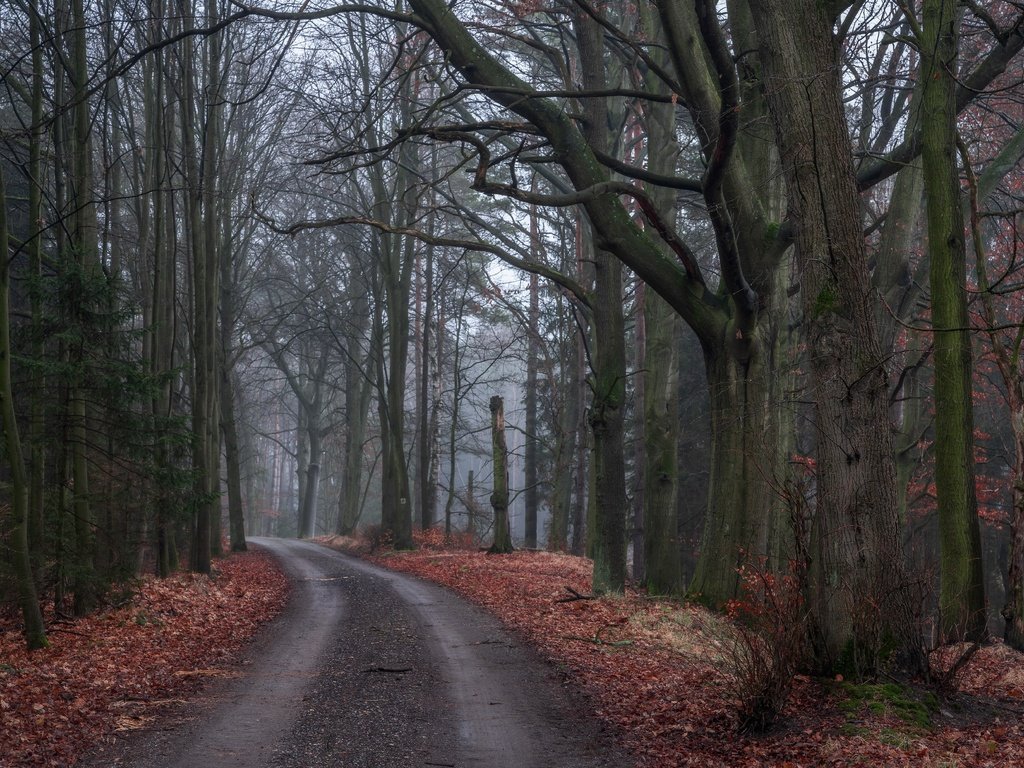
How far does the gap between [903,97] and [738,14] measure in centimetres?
461

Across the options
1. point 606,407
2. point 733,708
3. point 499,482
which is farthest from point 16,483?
point 499,482

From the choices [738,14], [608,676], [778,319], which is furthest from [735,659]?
[738,14]

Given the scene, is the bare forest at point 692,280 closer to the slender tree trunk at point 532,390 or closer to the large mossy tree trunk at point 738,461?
the large mossy tree trunk at point 738,461

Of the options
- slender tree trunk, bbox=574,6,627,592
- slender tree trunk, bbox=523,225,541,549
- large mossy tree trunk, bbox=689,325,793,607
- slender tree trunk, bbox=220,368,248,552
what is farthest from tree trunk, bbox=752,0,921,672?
slender tree trunk, bbox=220,368,248,552

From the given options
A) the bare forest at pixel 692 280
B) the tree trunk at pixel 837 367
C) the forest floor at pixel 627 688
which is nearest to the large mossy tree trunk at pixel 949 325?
the bare forest at pixel 692 280

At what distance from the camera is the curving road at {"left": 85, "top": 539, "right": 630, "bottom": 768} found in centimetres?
606

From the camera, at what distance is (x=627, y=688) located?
8023 millimetres

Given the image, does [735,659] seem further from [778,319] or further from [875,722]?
[778,319]

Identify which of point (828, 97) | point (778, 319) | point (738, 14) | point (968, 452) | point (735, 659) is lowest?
point (735, 659)

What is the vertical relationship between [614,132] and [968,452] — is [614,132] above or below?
above

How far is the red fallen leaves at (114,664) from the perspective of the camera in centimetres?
664

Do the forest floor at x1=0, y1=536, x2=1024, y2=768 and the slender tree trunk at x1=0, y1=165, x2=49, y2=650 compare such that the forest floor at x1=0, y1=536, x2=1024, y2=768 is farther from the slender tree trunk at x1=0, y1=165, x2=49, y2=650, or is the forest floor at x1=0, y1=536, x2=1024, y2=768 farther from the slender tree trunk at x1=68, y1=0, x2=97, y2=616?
the slender tree trunk at x1=68, y1=0, x2=97, y2=616

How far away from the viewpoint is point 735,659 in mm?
6285

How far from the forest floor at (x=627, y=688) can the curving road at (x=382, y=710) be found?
1.10ft
